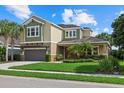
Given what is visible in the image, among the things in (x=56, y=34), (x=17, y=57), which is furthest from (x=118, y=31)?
(x=17, y=57)

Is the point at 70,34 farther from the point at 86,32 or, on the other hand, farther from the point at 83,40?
the point at 83,40

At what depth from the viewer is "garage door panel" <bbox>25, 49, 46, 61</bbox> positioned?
37334 millimetres

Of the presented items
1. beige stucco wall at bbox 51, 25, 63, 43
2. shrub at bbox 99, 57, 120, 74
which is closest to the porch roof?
beige stucco wall at bbox 51, 25, 63, 43

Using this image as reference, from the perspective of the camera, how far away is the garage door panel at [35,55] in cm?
3733

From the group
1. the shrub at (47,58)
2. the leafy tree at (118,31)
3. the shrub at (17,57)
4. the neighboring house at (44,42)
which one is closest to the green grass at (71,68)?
the leafy tree at (118,31)

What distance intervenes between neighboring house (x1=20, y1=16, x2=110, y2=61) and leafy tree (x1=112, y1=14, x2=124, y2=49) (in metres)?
14.7

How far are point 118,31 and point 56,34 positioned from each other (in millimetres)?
19230

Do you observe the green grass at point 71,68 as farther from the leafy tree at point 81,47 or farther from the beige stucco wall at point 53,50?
the beige stucco wall at point 53,50

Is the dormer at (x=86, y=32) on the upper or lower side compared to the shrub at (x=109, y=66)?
upper

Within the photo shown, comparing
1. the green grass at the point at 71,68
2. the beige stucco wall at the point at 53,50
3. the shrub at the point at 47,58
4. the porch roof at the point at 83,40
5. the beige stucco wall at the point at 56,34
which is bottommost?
the green grass at the point at 71,68

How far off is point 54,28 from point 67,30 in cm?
408

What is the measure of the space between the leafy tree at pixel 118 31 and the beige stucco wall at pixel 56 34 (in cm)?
1716

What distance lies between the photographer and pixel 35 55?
38000 millimetres
